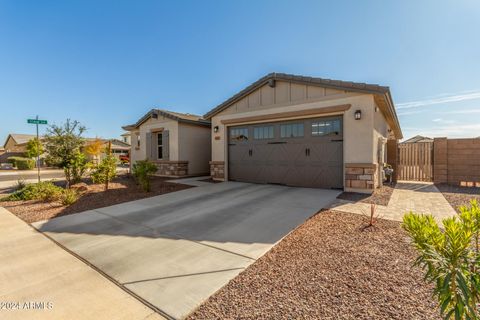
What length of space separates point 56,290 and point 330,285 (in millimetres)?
3106

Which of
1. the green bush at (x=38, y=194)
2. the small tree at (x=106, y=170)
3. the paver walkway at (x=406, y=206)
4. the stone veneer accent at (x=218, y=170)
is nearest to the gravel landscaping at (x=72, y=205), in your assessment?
the green bush at (x=38, y=194)

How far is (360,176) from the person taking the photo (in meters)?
7.44

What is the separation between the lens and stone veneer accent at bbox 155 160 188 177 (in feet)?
41.1

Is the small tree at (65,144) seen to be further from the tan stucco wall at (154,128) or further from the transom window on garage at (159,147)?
the transom window on garage at (159,147)

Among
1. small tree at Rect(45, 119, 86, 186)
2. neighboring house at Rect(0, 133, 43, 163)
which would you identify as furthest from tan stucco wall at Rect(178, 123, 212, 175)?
neighboring house at Rect(0, 133, 43, 163)

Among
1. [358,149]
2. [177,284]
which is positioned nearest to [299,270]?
[177,284]

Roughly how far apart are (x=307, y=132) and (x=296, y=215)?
15.1 ft

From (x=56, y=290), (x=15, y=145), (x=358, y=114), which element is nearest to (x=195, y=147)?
(x=358, y=114)

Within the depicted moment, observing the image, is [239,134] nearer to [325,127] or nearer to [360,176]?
[325,127]

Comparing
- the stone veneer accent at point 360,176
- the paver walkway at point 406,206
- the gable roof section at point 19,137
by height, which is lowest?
the paver walkway at point 406,206

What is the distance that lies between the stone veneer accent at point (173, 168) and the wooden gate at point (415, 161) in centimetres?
1160

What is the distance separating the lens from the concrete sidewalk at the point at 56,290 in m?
2.05

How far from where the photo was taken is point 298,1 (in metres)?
7.66

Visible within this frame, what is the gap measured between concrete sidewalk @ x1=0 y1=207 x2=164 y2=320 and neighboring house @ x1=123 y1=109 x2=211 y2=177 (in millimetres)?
9315
